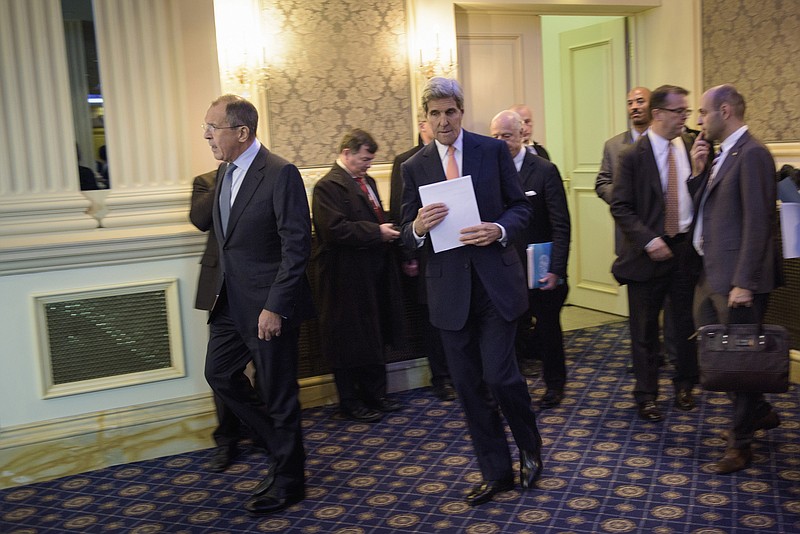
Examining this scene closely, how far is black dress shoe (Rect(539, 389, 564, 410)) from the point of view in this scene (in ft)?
16.1

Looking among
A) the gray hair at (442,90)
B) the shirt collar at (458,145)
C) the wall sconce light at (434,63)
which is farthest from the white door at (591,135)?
the gray hair at (442,90)

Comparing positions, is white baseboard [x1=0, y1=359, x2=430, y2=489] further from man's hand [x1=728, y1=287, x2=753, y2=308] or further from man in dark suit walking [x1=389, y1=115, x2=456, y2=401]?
man's hand [x1=728, y1=287, x2=753, y2=308]

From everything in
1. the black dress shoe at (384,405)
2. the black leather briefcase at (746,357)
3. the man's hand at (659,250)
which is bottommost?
the black dress shoe at (384,405)

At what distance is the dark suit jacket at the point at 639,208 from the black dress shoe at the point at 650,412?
2.20 feet

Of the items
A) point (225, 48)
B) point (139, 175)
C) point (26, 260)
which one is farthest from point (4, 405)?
point (225, 48)

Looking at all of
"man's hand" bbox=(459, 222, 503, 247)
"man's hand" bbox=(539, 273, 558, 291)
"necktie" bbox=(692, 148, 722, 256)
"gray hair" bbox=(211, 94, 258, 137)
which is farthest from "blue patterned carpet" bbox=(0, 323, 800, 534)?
"gray hair" bbox=(211, 94, 258, 137)

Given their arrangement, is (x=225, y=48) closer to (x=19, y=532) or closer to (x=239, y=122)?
(x=239, y=122)

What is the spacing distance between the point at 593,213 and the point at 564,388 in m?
2.43

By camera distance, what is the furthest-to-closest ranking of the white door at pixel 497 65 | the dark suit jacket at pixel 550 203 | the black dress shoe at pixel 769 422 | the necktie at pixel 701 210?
1. the white door at pixel 497 65
2. the dark suit jacket at pixel 550 203
3. the black dress shoe at pixel 769 422
4. the necktie at pixel 701 210

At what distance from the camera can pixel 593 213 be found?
7.18 m

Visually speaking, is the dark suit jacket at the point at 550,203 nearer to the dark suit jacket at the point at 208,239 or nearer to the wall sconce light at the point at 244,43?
the dark suit jacket at the point at 208,239

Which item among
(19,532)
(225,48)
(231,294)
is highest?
(225,48)

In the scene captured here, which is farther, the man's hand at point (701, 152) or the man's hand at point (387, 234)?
the man's hand at point (387, 234)

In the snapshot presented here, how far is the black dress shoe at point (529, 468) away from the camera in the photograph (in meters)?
3.72
